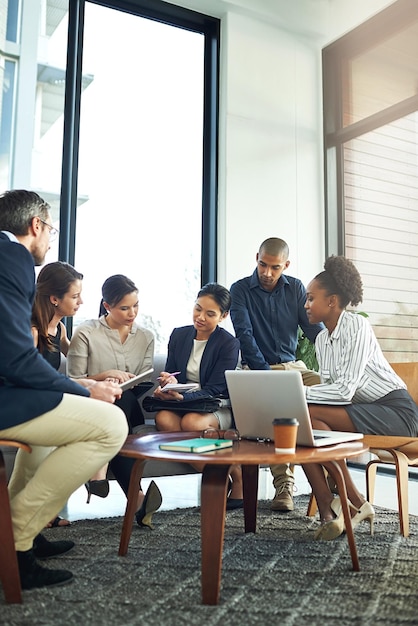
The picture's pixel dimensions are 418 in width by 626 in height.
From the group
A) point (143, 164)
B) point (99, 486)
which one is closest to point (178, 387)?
point (99, 486)

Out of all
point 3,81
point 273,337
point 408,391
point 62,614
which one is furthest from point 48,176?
point 62,614

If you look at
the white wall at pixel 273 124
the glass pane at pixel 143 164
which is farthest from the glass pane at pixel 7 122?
the white wall at pixel 273 124

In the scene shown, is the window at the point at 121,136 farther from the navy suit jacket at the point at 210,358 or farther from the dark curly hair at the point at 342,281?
the dark curly hair at the point at 342,281

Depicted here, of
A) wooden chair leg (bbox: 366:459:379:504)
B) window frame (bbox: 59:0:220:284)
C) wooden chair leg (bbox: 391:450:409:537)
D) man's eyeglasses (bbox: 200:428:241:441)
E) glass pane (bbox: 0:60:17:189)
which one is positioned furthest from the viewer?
window frame (bbox: 59:0:220:284)

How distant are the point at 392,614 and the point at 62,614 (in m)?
0.82

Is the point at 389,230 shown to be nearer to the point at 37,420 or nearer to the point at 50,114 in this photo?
the point at 50,114

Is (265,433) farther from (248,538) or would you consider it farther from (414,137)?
(414,137)

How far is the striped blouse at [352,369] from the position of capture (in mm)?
2658

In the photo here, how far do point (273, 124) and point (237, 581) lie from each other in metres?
4.22

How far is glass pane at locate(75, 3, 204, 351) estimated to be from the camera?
470 centimetres

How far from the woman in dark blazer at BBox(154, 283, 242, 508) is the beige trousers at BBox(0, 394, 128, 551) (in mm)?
1076

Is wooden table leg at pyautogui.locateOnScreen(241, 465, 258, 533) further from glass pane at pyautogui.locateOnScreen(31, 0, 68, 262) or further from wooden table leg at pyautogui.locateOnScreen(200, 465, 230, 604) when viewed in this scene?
glass pane at pyautogui.locateOnScreen(31, 0, 68, 262)

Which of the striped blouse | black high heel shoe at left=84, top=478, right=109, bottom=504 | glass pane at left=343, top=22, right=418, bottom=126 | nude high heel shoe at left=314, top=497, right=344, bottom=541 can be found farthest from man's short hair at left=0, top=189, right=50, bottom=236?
glass pane at left=343, top=22, right=418, bottom=126

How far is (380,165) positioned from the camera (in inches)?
194
